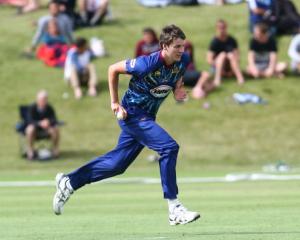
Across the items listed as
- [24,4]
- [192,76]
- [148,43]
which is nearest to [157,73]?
[148,43]

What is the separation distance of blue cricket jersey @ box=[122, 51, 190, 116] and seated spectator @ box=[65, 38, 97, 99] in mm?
15110

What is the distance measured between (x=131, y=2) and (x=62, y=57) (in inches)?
276

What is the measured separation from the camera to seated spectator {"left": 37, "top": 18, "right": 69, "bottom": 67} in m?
26.9

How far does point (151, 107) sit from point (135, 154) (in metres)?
0.55

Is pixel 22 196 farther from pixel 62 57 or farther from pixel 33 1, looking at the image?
pixel 33 1

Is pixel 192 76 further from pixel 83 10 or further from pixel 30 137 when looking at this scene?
pixel 83 10

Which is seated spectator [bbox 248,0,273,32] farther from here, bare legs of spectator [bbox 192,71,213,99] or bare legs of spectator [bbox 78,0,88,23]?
bare legs of spectator [bbox 78,0,88,23]

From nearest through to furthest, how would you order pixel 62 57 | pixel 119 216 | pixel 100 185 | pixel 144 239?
pixel 144 239, pixel 119 216, pixel 100 185, pixel 62 57

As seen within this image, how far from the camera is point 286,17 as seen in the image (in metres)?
27.7

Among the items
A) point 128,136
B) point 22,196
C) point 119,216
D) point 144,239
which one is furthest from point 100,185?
point 144,239

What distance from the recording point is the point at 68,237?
9.19 meters

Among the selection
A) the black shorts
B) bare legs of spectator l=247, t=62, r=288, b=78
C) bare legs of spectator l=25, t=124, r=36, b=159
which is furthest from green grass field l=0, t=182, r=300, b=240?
bare legs of spectator l=247, t=62, r=288, b=78

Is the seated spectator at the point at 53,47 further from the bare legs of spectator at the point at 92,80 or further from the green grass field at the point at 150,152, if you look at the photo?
the bare legs of spectator at the point at 92,80

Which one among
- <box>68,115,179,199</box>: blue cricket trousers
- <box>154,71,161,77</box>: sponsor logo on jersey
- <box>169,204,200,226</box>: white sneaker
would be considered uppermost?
<box>154,71,161,77</box>: sponsor logo on jersey
